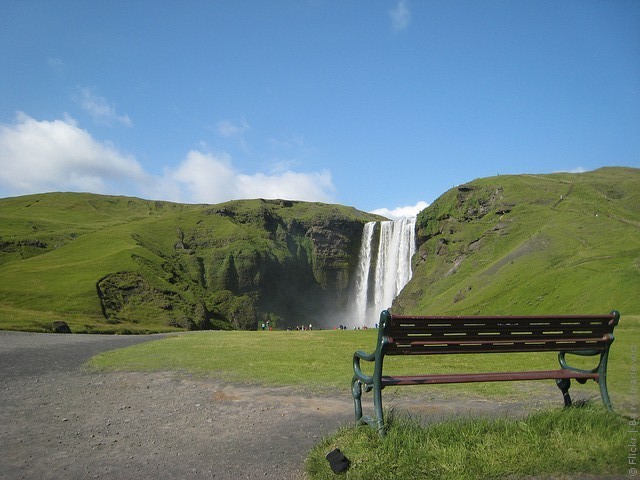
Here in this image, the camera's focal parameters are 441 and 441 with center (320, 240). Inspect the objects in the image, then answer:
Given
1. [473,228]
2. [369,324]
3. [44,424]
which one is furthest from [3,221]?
[44,424]

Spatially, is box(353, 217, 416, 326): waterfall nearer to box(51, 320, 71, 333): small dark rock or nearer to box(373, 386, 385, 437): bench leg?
box(51, 320, 71, 333): small dark rock

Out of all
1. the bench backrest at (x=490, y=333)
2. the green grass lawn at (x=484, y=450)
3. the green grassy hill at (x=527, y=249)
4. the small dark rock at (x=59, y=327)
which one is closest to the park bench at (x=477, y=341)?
the bench backrest at (x=490, y=333)

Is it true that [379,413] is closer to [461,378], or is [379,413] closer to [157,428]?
[461,378]

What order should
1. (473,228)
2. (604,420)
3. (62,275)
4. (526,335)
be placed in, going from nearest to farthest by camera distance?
(604,420) → (526,335) → (62,275) → (473,228)

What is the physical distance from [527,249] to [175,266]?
71211 mm

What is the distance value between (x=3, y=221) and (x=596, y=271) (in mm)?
121153

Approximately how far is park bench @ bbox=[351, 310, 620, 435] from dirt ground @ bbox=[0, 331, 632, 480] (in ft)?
5.44

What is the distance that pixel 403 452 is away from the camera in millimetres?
5312

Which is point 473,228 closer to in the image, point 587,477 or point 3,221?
point 587,477

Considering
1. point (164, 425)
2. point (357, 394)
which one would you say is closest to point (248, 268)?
point (164, 425)

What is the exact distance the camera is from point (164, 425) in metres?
8.28

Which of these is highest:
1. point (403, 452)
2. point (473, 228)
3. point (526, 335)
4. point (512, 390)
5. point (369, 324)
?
point (473, 228)

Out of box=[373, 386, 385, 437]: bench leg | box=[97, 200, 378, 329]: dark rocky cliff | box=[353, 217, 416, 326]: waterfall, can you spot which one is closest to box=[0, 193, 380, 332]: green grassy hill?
box=[97, 200, 378, 329]: dark rocky cliff

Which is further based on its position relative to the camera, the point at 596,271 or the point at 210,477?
the point at 596,271
